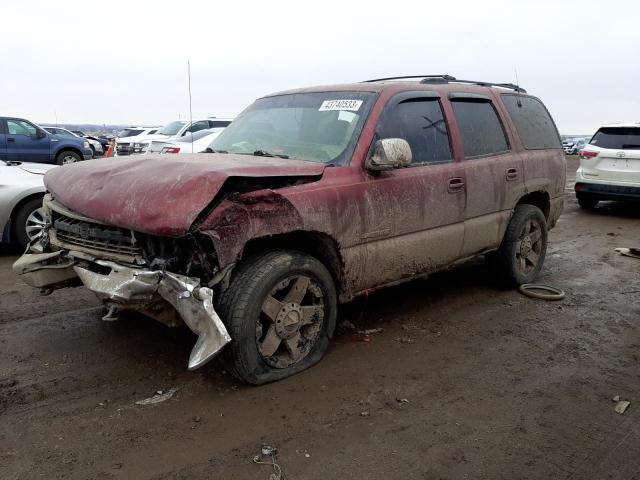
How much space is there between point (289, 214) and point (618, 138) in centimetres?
911

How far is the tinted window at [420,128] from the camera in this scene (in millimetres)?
4148

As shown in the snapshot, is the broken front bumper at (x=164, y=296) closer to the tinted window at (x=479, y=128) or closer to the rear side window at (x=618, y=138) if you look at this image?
the tinted window at (x=479, y=128)

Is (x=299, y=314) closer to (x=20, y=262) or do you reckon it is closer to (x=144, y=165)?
(x=144, y=165)

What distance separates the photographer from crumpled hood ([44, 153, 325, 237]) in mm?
2980

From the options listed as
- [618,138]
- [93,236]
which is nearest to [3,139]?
[93,236]

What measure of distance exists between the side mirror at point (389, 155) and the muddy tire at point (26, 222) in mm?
4430

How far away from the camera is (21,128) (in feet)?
51.3

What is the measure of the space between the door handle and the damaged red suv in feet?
0.05

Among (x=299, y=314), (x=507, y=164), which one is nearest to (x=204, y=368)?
(x=299, y=314)

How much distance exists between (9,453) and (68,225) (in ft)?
4.79

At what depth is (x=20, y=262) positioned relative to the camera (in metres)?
3.87

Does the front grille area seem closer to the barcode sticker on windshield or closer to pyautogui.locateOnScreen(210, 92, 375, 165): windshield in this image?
pyautogui.locateOnScreen(210, 92, 375, 165): windshield

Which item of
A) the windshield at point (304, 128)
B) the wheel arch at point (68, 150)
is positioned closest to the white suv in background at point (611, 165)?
the windshield at point (304, 128)

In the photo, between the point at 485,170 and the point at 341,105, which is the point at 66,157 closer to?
the point at 341,105
